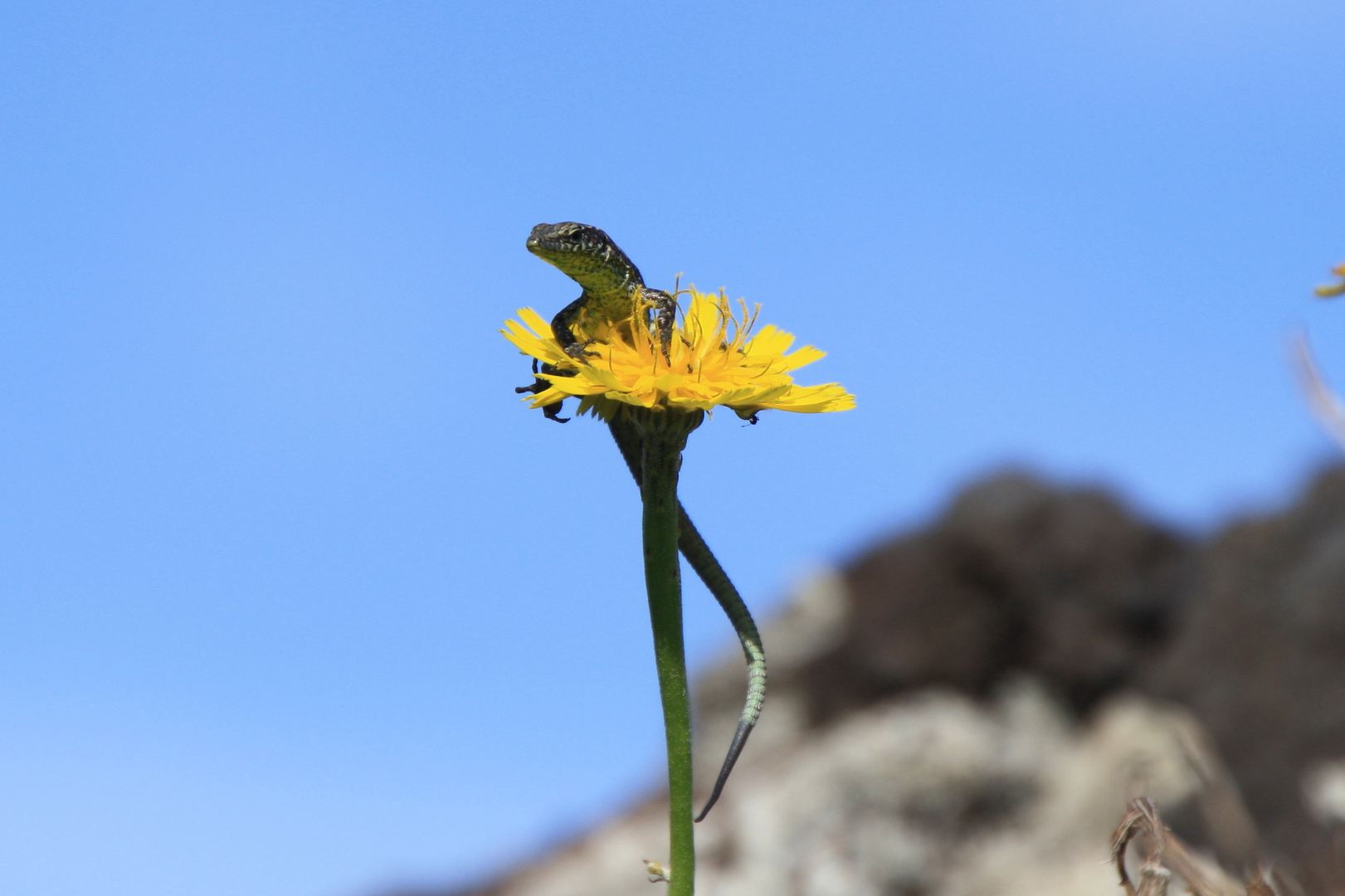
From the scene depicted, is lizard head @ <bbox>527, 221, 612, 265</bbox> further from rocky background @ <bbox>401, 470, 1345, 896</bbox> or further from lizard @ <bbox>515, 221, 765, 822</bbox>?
rocky background @ <bbox>401, 470, 1345, 896</bbox>

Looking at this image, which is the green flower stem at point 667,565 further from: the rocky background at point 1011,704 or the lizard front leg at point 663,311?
the rocky background at point 1011,704

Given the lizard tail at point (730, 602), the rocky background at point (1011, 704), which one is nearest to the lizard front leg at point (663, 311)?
the lizard tail at point (730, 602)

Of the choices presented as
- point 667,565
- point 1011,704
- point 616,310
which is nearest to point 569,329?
point 616,310

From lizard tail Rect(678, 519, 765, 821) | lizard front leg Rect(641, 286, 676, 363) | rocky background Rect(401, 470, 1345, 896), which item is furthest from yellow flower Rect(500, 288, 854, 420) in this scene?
rocky background Rect(401, 470, 1345, 896)

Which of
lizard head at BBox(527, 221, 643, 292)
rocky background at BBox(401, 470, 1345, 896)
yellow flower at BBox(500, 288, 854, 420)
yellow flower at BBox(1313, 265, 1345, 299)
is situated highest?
rocky background at BBox(401, 470, 1345, 896)

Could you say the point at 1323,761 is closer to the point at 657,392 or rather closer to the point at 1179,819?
the point at 1179,819

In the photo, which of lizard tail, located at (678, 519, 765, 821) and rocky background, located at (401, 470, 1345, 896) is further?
rocky background, located at (401, 470, 1345, 896)

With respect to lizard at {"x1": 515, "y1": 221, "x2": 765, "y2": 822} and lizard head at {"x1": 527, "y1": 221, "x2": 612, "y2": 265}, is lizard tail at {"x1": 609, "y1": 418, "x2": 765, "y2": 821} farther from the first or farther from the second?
lizard head at {"x1": 527, "y1": 221, "x2": 612, "y2": 265}

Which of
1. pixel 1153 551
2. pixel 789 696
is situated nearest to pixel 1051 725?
pixel 1153 551

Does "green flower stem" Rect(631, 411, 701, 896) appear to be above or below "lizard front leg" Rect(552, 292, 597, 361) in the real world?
below
